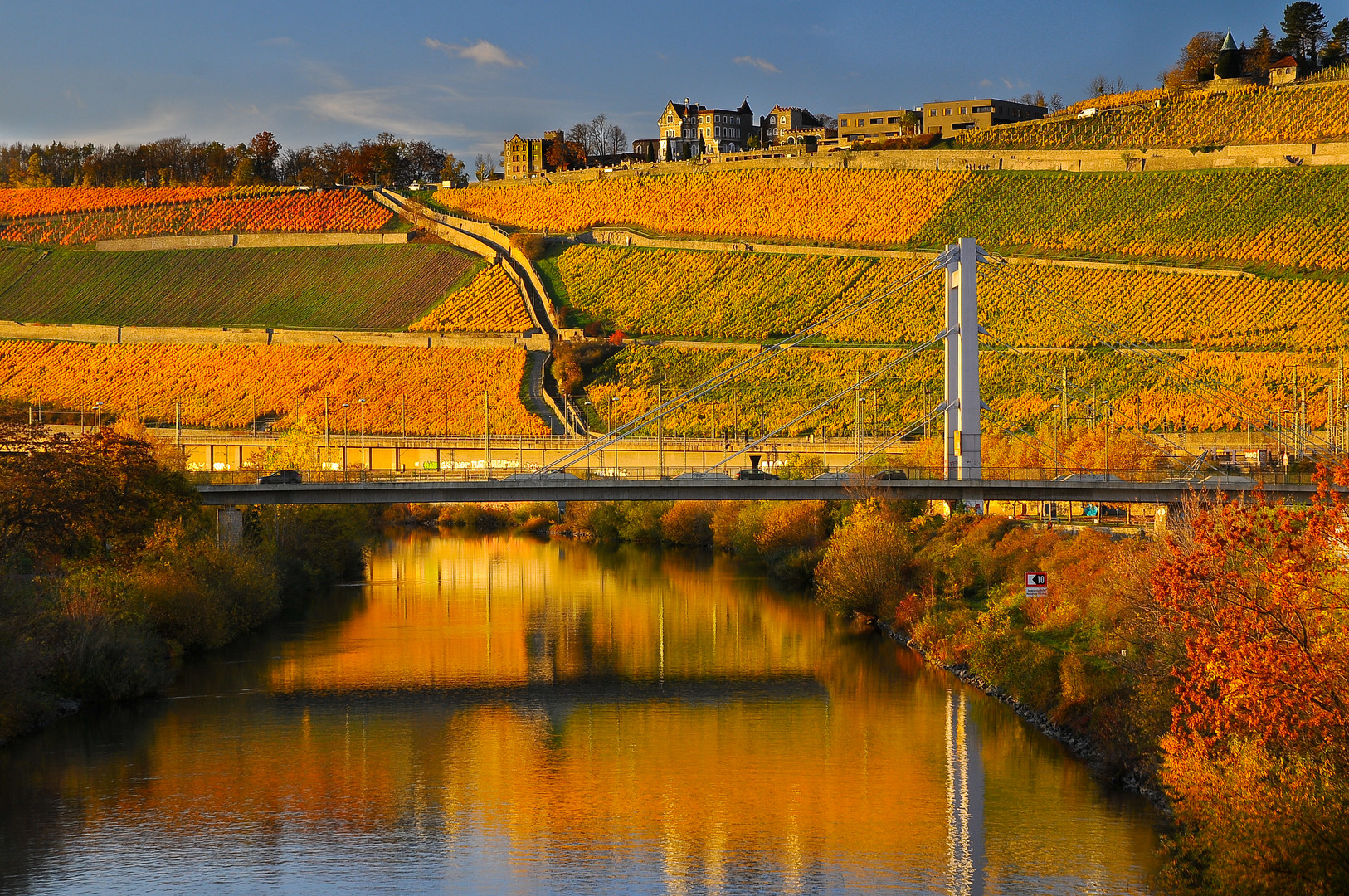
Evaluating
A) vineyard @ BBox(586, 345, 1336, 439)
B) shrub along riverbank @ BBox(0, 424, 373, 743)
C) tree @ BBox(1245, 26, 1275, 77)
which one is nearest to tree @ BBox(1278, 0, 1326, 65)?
tree @ BBox(1245, 26, 1275, 77)

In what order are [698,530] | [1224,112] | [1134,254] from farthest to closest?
[1224,112], [1134,254], [698,530]

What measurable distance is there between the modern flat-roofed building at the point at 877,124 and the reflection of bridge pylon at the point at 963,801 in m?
105

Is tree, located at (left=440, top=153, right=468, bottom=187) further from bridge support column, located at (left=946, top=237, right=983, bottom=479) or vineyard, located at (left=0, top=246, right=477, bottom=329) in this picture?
bridge support column, located at (left=946, top=237, right=983, bottom=479)

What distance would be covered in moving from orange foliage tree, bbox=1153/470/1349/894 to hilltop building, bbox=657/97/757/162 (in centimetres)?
13849

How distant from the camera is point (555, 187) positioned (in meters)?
127

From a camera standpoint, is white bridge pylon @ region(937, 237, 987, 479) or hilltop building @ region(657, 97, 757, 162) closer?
white bridge pylon @ region(937, 237, 987, 479)

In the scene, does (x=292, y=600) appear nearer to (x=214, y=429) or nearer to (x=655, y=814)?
(x=655, y=814)

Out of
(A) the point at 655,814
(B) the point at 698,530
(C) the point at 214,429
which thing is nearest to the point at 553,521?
(B) the point at 698,530

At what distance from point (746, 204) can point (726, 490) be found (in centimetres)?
7007

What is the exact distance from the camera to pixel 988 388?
244 feet

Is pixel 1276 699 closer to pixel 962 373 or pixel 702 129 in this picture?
pixel 962 373

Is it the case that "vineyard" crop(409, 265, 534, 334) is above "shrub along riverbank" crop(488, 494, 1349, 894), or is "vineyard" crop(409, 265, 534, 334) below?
above

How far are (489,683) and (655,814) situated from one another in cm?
1199

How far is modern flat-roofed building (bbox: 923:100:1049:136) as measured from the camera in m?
126
